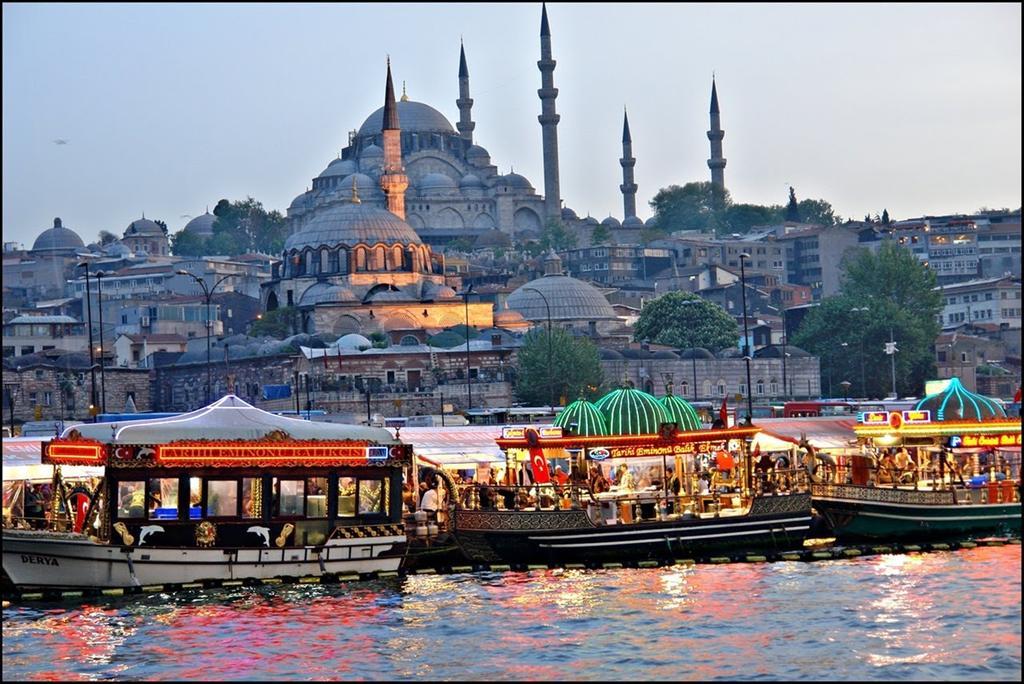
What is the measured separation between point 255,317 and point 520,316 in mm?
17671

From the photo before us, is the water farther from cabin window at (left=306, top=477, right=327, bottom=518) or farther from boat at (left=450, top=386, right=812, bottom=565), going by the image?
cabin window at (left=306, top=477, right=327, bottom=518)

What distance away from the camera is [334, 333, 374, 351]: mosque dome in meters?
76.3

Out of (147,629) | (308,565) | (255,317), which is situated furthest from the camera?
(255,317)

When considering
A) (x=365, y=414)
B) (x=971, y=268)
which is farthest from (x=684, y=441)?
(x=971, y=268)

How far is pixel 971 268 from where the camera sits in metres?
122

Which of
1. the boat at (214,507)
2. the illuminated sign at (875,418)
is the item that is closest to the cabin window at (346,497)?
the boat at (214,507)

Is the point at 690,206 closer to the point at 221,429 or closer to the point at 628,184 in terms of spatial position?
the point at 628,184

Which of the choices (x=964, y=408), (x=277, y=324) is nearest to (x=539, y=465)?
(x=964, y=408)

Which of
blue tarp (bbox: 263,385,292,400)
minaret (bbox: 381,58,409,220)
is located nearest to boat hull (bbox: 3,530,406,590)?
blue tarp (bbox: 263,385,292,400)

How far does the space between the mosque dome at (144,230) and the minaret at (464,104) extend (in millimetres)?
22235

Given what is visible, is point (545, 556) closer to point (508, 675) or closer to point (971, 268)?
point (508, 675)

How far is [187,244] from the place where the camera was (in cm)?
14675

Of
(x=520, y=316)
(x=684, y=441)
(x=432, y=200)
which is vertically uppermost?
(x=432, y=200)

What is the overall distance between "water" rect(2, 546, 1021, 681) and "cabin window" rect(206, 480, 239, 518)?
38.5 inches
